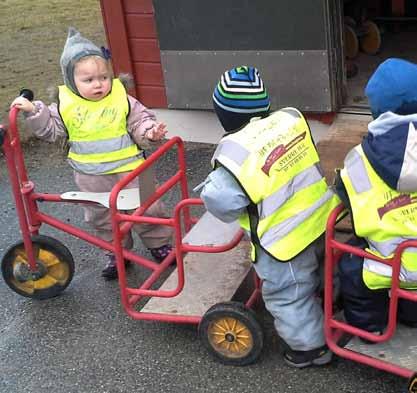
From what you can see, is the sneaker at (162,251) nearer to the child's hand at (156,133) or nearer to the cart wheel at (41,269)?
the cart wheel at (41,269)

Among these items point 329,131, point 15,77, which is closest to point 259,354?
point 329,131

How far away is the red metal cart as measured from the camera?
3137mm

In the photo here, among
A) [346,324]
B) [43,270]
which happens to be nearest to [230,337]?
[346,324]

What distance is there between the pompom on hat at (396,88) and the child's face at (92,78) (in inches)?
60.1

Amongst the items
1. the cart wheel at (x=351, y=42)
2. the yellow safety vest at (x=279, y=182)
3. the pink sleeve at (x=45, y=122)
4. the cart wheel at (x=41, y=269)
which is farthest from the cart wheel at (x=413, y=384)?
the cart wheel at (x=351, y=42)

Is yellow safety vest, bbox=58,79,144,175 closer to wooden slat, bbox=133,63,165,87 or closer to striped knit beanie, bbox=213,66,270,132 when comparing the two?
striped knit beanie, bbox=213,66,270,132

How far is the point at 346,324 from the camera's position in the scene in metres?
2.91

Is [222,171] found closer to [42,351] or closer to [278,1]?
[42,351]

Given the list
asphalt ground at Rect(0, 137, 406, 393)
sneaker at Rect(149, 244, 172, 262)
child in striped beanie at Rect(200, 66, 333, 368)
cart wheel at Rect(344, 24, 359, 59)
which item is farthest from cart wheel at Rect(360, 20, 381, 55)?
child in striped beanie at Rect(200, 66, 333, 368)

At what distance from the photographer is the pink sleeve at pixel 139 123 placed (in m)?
3.69

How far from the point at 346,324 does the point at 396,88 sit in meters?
0.97

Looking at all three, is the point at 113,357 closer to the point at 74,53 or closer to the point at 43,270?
the point at 43,270

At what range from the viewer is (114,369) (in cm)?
336

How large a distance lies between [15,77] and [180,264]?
5516 millimetres
